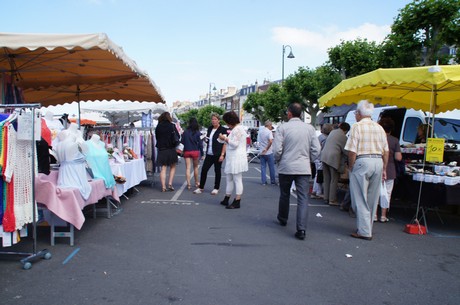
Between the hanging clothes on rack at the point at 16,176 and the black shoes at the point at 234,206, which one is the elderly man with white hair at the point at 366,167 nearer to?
the black shoes at the point at 234,206

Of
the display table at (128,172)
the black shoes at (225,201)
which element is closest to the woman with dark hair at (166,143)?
the display table at (128,172)

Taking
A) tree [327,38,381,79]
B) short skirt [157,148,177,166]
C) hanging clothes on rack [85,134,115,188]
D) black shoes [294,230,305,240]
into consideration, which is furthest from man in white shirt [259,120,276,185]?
tree [327,38,381,79]

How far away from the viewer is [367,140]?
555cm

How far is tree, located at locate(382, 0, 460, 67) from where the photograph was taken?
16.1m

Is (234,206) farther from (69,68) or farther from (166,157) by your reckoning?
(69,68)

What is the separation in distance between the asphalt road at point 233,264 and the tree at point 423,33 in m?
12.7

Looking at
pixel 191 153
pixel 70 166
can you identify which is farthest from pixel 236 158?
pixel 70 166

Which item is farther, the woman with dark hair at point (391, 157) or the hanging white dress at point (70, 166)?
the woman with dark hair at point (391, 157)

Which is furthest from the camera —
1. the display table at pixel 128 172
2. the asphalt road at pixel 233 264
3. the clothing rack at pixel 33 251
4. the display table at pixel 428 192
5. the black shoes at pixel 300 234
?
the display table at pixel 128 172

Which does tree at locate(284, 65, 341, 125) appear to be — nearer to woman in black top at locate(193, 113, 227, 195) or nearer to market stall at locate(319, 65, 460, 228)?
market stall at locate(319, 65, 460, 228)

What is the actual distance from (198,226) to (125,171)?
8.08ft

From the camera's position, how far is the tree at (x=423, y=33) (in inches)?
634

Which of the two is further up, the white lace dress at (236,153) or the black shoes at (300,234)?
the white lace dress at (236,153)

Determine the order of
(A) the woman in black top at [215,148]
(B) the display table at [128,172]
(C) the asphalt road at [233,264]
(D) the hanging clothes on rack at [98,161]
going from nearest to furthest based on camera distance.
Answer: (C) the asphalt road at [233,264] < (D) the hanging clothes on rack at [98,161] < (B) the display table at [128,172] < (A) the woman in black top at [215,148]
